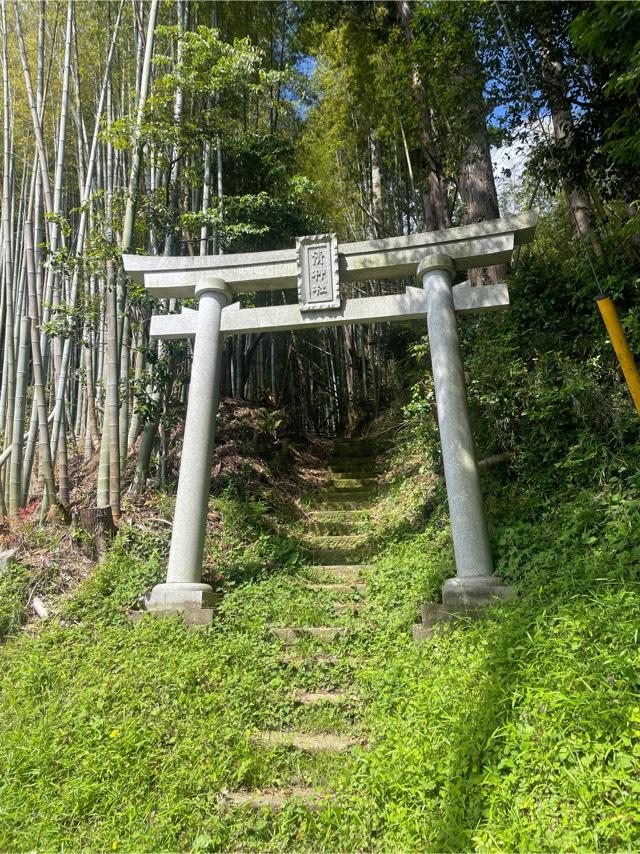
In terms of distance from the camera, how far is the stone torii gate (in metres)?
3.68

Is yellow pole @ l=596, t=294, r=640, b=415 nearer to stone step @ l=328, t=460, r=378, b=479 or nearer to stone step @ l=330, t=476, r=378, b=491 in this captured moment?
stone step @ l=330, t=476, r=378, b=491

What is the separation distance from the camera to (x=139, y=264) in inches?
178

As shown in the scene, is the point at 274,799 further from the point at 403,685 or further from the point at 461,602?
the point at 461,602

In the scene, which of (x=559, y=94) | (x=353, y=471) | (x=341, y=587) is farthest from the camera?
(x=353, y=471)

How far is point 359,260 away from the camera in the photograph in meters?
4.41

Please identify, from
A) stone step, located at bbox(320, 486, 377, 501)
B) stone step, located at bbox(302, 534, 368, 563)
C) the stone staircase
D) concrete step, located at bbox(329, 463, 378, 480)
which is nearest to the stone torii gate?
the stone staircase

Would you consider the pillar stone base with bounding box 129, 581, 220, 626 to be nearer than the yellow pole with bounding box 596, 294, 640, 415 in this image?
No

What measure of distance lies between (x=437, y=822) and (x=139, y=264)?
4.42 metres

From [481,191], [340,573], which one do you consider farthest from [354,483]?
[481,191]

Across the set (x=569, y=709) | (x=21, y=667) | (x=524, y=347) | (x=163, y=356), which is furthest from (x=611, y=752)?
(x=163, y=356)

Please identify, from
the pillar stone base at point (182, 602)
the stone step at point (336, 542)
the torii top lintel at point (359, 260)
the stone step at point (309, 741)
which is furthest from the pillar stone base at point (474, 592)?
the torii top lintel at point (359, 260)

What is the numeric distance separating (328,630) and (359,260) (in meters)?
3.01

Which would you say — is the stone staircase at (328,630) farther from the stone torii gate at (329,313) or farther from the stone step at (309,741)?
the stone torii gate at (329,313)

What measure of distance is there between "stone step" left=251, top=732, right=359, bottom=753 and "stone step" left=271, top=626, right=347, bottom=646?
2.67 ft
